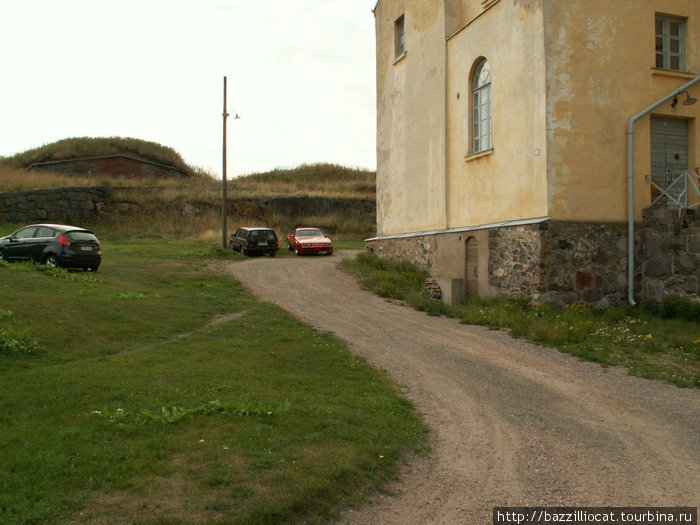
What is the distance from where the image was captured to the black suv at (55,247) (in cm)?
1752

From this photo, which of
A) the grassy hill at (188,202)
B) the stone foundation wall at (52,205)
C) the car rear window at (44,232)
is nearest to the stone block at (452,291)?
the car rear window at (44,232)

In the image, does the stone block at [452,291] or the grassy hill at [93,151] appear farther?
the grassy hill at [93,151]

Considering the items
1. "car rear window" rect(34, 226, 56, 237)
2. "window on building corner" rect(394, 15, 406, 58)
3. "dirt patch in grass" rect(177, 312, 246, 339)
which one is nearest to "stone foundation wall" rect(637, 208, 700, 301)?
"dirt patch in grass" rect(177, 312, 246, 339)

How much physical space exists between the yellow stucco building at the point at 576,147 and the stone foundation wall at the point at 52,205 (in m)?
28.7

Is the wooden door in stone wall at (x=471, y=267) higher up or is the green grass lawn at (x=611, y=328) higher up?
the wooden door in stone wall at (x=471, y=267)

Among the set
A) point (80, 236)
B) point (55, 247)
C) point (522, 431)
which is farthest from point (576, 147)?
point (55, 247)

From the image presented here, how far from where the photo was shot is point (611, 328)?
39.0 feet

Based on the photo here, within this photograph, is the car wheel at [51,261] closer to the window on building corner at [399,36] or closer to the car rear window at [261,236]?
the car rear window at [261,236]

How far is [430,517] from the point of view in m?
4.31

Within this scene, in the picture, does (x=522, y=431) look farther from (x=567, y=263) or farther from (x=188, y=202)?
(x=188, y=202)

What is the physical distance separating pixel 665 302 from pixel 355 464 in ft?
38.5

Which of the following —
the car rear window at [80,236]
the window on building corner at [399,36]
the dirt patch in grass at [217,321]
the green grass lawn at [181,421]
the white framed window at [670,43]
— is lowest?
the green grass lawn at [181,421]

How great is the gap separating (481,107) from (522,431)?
12519mm

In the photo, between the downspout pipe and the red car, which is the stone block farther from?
the red car
